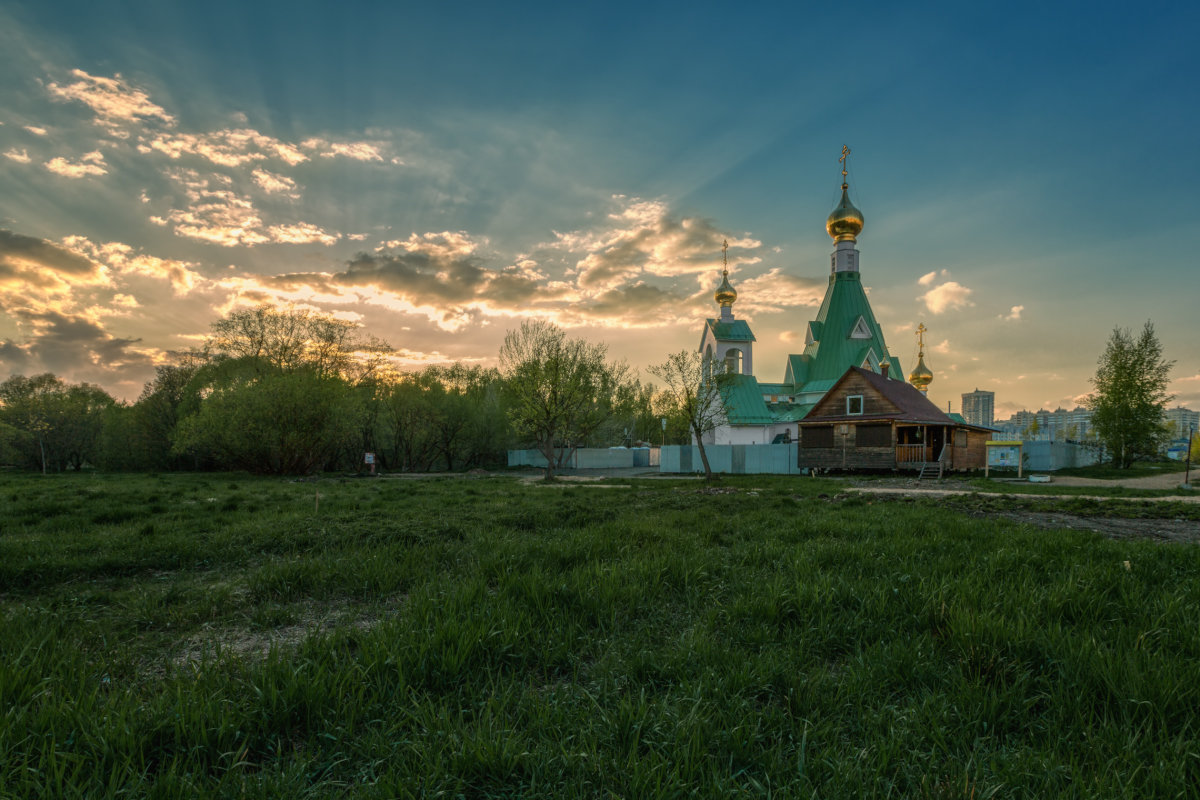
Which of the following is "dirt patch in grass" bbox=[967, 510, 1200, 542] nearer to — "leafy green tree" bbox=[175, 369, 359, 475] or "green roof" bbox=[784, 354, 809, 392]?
"leafy green tree" bbox=[175, 369, 359, 475]

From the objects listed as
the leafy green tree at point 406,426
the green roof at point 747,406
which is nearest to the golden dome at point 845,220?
the green roof at point 747,406

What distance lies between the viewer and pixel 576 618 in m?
3.82

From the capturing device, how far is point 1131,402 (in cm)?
3628

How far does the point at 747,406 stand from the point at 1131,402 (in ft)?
85.5

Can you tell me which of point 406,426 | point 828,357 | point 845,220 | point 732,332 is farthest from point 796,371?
point 406,426

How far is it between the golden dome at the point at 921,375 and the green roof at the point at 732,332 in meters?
16.8

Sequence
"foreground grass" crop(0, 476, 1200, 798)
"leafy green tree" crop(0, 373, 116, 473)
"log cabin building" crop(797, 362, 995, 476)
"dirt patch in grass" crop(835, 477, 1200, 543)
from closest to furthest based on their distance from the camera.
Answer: "foreground grass" crop(0, 476, 1200, 798)
"dirt patch in grass" crop(835, 477, 1200, 543)
"log cabin building" crop(797, 362, 995, 476)
"leafy green tree" crop(0, 373, 116, 473)

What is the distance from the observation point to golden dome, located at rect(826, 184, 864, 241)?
4681cm

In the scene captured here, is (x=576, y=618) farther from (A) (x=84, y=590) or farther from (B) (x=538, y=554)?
(A) (x=84, y=590)

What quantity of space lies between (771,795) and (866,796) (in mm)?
341

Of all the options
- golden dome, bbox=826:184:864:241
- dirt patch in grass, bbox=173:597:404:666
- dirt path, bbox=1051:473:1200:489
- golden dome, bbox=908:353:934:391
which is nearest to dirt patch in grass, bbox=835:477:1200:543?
dirt patch in grass, bbox=173:597:404:666

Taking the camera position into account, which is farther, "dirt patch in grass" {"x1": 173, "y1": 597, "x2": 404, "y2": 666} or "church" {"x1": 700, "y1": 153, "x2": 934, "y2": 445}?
"church" {"x1": 700, "y1": 153, "x2": 934, "y2": 445}

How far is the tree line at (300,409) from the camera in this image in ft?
93.1

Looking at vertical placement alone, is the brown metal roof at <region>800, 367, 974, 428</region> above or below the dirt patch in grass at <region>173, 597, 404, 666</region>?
above
